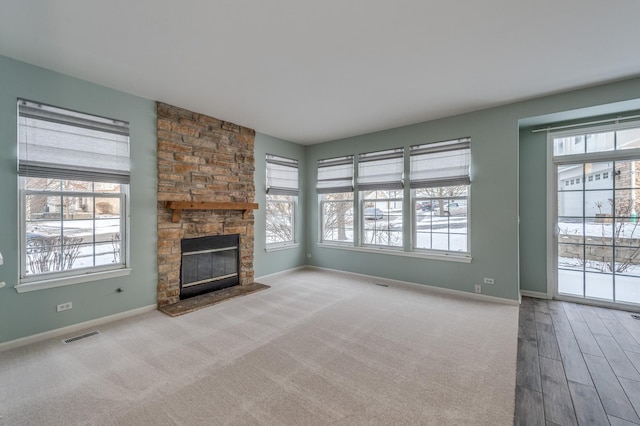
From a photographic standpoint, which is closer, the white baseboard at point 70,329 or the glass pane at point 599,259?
the white baseboard at point 70,329

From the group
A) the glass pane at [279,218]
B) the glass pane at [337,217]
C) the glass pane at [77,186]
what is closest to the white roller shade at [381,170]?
the glass pane at [337,217]

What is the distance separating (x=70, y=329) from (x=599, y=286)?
21.9ft

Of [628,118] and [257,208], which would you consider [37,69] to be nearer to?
[257,208]

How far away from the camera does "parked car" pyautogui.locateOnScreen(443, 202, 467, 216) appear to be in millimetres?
4277

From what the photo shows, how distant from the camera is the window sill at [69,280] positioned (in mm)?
2713

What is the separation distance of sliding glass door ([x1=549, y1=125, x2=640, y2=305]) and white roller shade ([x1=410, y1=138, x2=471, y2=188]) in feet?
4.03

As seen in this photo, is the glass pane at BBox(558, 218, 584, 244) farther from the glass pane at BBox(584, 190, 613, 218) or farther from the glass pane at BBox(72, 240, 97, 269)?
the glass pane at BBox(72, 240, 97, 269)

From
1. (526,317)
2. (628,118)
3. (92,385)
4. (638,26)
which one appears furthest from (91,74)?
(628,118)

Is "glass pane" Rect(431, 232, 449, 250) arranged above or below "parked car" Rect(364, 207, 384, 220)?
below

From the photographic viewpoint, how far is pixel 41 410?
1835 millimetres

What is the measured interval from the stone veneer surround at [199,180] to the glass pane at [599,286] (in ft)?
16.9

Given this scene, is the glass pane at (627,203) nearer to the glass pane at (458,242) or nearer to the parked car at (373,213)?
the glass pane at (458,242)

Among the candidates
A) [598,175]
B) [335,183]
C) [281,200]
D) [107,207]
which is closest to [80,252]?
[107,207]

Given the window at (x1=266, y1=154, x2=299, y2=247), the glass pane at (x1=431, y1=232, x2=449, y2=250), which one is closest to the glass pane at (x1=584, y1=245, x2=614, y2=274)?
the glass pane at (x1=431, y1=232, x2=449, y2=250)
